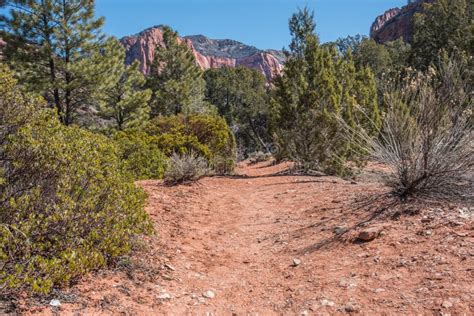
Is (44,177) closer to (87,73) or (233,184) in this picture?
(233,184)

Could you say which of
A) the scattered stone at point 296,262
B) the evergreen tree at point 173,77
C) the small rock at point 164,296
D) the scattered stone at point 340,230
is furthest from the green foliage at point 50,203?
the evergreen tree at point 173,77

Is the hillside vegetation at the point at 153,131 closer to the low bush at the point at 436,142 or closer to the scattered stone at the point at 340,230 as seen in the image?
the low bush at the point at 436,142

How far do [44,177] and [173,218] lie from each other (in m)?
2.64

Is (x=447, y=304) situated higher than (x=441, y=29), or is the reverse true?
(x=441, y=29)

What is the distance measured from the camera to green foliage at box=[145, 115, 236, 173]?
11.7 meters

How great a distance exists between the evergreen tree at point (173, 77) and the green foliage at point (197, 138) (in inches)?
318

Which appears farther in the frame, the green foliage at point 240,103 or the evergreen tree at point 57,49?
the green foliage at point 240,103

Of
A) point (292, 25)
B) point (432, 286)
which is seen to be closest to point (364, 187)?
point (432, 286)

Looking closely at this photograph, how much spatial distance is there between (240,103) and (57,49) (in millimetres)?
21199

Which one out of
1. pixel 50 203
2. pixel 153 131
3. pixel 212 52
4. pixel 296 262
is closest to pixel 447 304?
pixel 296 262

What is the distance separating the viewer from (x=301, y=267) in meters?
3.72

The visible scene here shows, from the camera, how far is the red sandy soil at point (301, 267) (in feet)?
9.16

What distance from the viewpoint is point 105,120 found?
21578mm

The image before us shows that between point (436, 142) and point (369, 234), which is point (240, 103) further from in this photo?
point (369, 234)
